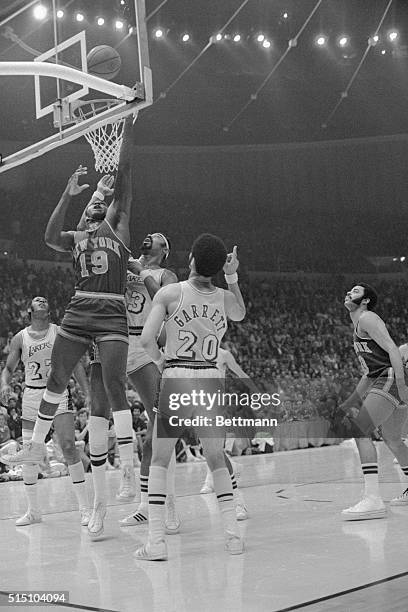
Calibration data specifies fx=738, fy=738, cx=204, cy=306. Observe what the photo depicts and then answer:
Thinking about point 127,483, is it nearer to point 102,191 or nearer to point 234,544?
point 234,544

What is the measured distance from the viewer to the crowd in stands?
19.9 m

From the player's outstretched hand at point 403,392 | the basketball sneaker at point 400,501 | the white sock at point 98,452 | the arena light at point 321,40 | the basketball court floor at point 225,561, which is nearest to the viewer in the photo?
the basketball court floor at point 225,561

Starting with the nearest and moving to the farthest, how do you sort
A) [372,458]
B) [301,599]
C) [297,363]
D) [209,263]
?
[301,599] < [209,263] < [372,458] < [297,363]

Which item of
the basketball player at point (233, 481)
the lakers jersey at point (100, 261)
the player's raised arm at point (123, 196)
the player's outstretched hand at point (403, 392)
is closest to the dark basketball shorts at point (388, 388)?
the player's outstretched hand at point (403, 392)

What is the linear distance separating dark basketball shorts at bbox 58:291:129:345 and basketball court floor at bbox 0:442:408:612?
154cm

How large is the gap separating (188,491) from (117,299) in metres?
3.67

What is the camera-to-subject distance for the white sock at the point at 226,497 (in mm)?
4855

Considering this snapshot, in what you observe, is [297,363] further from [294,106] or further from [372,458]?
[372,458]

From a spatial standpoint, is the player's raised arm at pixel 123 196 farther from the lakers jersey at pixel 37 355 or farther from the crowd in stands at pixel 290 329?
the crowd in stands at pixel 290 329

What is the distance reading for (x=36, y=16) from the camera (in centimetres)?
1318

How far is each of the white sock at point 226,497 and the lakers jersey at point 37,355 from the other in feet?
9.44

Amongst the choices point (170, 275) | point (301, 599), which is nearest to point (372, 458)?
point (170, 275)

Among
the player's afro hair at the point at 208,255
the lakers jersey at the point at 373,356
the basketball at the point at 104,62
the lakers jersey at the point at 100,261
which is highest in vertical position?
the basketball at the point at 104,62

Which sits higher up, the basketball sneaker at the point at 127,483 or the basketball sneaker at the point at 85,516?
the basketball sneaker at the point at 127,483
